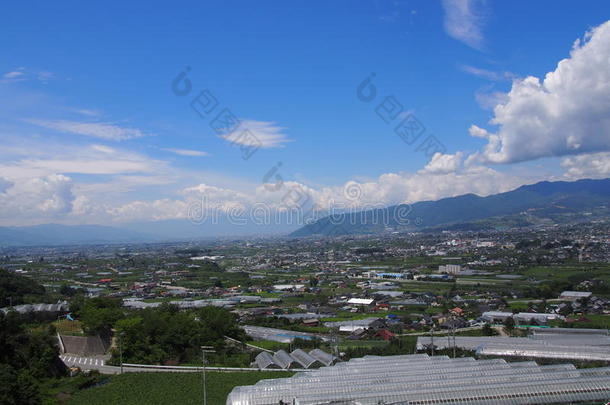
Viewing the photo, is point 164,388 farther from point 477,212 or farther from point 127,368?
point 477,212

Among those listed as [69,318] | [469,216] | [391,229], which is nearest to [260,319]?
[69,318]

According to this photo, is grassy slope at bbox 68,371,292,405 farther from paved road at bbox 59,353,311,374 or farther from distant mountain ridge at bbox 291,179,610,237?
distant mountain ridge at bbox 291,179,610,237

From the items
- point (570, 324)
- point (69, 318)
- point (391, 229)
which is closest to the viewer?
point (570, 324)

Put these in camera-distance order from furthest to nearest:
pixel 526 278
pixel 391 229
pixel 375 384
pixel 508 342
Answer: pixel 391 229 < pixel 526 278 < pixel 508 342 < pixel 375 384

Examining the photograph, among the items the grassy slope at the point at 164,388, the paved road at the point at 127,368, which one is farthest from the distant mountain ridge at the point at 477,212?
the grassy slope at the point at 164,388

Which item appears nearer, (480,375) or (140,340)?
(480,375)

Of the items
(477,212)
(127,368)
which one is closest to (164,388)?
(127,368)

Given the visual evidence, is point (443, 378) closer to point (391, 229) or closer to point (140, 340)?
point (140, 340)

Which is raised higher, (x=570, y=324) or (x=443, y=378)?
(x=443, y=378)
